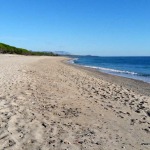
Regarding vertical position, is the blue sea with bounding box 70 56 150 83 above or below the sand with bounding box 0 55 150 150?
below

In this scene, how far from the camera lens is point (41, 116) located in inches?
283

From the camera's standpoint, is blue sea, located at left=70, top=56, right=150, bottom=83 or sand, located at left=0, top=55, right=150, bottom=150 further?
blue sea, located at left=70, top=56, right=150, bottom=83

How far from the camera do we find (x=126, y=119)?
750 cm

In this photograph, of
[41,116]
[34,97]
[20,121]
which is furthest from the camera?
[34,97]

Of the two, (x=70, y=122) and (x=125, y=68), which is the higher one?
(x=70, y=122)

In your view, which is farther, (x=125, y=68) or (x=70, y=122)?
(x=125, y=68)

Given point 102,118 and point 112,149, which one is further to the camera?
point 102,118

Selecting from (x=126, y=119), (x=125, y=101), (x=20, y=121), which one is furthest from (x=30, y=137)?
(x=125, y=101)

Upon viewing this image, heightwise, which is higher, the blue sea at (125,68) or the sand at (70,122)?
the sand at (70,122)

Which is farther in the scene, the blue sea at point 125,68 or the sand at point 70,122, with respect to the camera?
the blue sea at point 125,68

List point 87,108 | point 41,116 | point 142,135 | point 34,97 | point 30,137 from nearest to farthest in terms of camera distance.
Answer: point 30,137, point 142,135, point 41,116, point 87,108, point 34,97

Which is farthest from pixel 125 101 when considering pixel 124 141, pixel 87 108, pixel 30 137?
pixel 30 137

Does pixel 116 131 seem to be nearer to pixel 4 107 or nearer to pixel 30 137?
pixel 30 137

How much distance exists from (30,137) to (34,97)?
13.3ft
